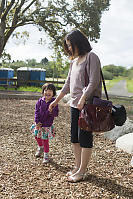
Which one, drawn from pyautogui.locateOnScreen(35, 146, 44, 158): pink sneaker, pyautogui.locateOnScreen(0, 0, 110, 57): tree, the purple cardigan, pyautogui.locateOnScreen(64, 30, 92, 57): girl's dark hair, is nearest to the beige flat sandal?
the purple cardigan

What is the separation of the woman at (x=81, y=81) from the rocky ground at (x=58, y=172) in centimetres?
24

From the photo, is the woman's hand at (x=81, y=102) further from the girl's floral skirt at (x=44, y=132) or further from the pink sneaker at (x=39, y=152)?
the pink sneaker at (x=39, y=152)

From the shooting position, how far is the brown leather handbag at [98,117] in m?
2.52

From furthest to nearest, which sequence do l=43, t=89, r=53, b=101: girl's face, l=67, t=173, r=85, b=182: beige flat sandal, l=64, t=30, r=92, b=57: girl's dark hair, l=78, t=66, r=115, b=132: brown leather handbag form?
l=43, t=89, r=53, b=101: girl's face
l=67, t=173, r=85, b=182: beige flat sandal
l=64, t=30, r=92, b=57: girl's dark hair
l=78, t=66, r=115, b=132: brown leather handbag

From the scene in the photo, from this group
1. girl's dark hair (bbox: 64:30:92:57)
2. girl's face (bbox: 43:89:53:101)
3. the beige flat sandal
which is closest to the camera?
girl's dark hair (bbox: 64:30:92:57)

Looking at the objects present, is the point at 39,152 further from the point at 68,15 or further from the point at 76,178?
the point at 68,15

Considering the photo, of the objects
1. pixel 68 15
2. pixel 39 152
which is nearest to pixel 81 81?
pixel 39 152

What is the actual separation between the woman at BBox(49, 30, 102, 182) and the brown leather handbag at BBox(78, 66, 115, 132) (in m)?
0.10

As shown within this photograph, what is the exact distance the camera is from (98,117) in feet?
8.30

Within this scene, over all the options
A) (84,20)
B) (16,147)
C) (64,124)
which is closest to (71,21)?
(84,20)

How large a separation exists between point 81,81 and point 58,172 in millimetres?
1228

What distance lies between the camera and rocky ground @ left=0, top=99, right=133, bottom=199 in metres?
2.70

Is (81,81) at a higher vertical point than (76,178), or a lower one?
higher

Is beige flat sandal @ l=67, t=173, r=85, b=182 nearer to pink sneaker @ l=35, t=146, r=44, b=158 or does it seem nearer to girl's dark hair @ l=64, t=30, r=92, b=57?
pink sneaker @ l=35, t=146, r=44, b=158
